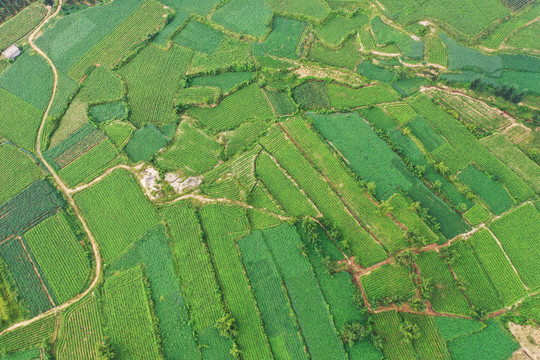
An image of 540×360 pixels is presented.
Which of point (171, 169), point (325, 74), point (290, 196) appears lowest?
point (290, 196)

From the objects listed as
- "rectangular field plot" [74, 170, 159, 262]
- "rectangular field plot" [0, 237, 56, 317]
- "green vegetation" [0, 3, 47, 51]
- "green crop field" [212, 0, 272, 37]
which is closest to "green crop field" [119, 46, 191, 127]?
"green crop field" [212, 0, 272, 37]

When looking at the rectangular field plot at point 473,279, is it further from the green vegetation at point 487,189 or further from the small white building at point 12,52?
the small white building at point 12,52

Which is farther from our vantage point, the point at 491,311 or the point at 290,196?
the point at 290,196

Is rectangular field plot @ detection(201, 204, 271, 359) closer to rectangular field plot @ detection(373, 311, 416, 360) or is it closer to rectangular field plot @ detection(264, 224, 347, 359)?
rectangular field plot @ detection(264, 224, 347, 359)

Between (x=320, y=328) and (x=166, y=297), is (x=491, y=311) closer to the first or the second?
(x=320, y=328)

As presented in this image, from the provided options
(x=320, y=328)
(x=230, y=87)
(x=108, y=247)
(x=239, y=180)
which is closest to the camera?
(x=320, y=328)

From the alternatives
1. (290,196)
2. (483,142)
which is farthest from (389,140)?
(290,196)

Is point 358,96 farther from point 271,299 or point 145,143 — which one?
point 145,143
